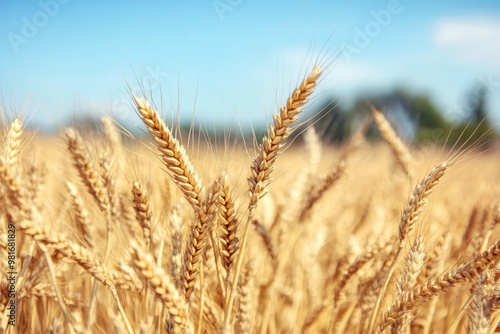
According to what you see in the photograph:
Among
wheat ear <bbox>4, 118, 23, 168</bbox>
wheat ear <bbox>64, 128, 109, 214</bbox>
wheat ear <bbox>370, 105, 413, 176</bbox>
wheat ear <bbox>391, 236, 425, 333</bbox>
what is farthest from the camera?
wheat ear <bbox>370, 105, 413, 176</bbox>

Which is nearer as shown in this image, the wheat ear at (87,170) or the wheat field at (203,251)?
the wheat field at (203,251)

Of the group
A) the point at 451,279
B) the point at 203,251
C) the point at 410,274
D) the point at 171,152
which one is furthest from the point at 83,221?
the point at 451,279

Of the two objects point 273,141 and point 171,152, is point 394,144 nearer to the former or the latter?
point 273,141

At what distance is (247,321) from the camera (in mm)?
1534

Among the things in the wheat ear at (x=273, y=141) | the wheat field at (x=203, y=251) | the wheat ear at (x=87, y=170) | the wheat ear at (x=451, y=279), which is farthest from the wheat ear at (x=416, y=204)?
the wheat ear at (x=87, y=170)

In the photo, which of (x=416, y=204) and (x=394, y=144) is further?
(x=394, y=144)

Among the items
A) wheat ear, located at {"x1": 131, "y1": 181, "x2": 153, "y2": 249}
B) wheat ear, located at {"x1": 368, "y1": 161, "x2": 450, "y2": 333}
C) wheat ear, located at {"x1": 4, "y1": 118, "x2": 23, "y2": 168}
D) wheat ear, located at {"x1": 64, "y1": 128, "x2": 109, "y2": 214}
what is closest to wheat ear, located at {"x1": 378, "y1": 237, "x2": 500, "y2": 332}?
wheat ear, located at {"x1": 368, "y1": 161, "x2": 450, "y2": 333}

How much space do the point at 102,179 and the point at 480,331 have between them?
1.41 metres

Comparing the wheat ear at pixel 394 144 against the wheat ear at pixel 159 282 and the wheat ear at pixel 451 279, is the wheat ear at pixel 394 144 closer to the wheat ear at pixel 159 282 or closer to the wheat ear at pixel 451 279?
the wheat ear at pixel 451 279

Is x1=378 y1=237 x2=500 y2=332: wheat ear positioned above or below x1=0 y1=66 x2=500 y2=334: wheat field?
below

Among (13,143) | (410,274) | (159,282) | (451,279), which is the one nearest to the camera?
(159,282)

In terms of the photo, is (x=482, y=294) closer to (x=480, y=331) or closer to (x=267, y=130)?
(x=480, y=331)

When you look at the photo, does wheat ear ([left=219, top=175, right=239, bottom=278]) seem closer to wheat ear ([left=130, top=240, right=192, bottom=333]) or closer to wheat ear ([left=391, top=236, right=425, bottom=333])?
wheat ear ([left=130, top=240, right=192, bottom=333])

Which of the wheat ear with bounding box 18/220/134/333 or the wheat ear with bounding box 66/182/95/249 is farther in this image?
the wheat ear with bounding box 66/182/95/249
